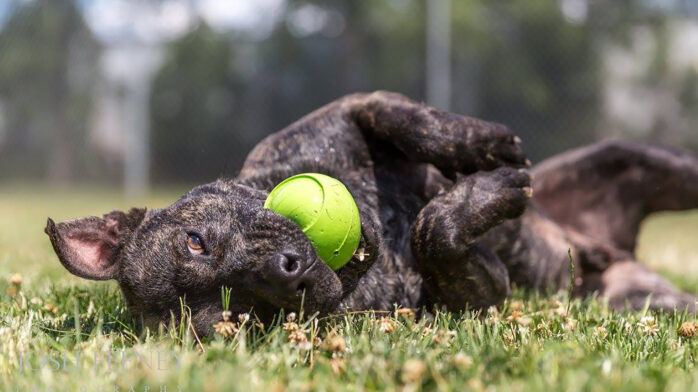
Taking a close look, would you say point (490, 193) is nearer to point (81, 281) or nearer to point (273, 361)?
point (273, 361)

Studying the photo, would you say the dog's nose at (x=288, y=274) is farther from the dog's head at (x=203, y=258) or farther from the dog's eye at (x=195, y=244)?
the dog's eye at (x=195, y=244)

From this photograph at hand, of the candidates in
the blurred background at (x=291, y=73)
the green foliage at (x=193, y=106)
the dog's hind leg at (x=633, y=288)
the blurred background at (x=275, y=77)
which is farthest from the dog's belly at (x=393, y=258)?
the green foliage at (x=193, y=106)

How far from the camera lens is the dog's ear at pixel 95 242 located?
2.96 meters

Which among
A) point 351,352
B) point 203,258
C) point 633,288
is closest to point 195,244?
point 203,258

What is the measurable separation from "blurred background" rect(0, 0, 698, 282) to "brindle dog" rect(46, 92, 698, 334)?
5.05 m

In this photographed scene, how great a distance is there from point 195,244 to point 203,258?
0.09m

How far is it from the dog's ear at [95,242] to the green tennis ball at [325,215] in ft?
2.35

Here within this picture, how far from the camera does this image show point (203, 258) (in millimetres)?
2799

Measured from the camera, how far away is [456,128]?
11.9 ft

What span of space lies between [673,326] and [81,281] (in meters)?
3.11

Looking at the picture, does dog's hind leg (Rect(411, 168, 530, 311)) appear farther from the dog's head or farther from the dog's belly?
the dog's head

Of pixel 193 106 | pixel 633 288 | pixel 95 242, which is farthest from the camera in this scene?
pixel 193 106

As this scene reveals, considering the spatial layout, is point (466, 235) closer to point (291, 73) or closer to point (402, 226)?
point (402, 226)

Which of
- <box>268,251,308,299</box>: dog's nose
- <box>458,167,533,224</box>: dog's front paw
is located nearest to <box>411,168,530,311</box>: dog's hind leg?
<box>458,167,533,224</box>: dog's front paw
